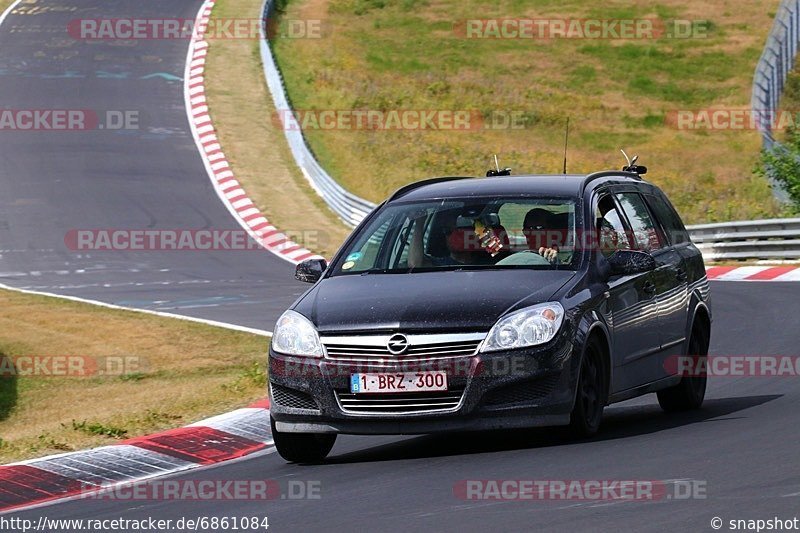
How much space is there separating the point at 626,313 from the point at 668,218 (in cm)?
173

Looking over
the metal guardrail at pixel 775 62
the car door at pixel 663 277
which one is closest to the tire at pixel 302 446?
the car door at pixel 663 277

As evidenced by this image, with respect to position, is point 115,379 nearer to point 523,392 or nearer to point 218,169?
point 523,392

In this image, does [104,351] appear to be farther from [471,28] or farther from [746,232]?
[471,28]

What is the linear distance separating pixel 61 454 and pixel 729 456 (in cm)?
445

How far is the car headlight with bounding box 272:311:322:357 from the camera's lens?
27.8 ft

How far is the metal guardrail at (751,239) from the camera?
890 inches

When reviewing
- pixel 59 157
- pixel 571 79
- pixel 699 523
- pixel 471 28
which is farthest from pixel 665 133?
pixel 699 523

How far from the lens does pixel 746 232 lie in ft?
75.7

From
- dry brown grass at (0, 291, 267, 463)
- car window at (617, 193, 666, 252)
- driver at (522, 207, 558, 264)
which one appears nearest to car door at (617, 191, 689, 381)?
car window at (617, 193, 666, 252)

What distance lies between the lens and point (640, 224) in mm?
10266

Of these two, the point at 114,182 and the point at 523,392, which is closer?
the point at 523,392

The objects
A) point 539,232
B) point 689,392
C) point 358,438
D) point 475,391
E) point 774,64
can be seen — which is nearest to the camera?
point 475,391

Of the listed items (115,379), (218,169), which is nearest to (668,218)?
(115,379)

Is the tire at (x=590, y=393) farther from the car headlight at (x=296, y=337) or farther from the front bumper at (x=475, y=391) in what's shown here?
the car headlight at (x=296, y=337)
